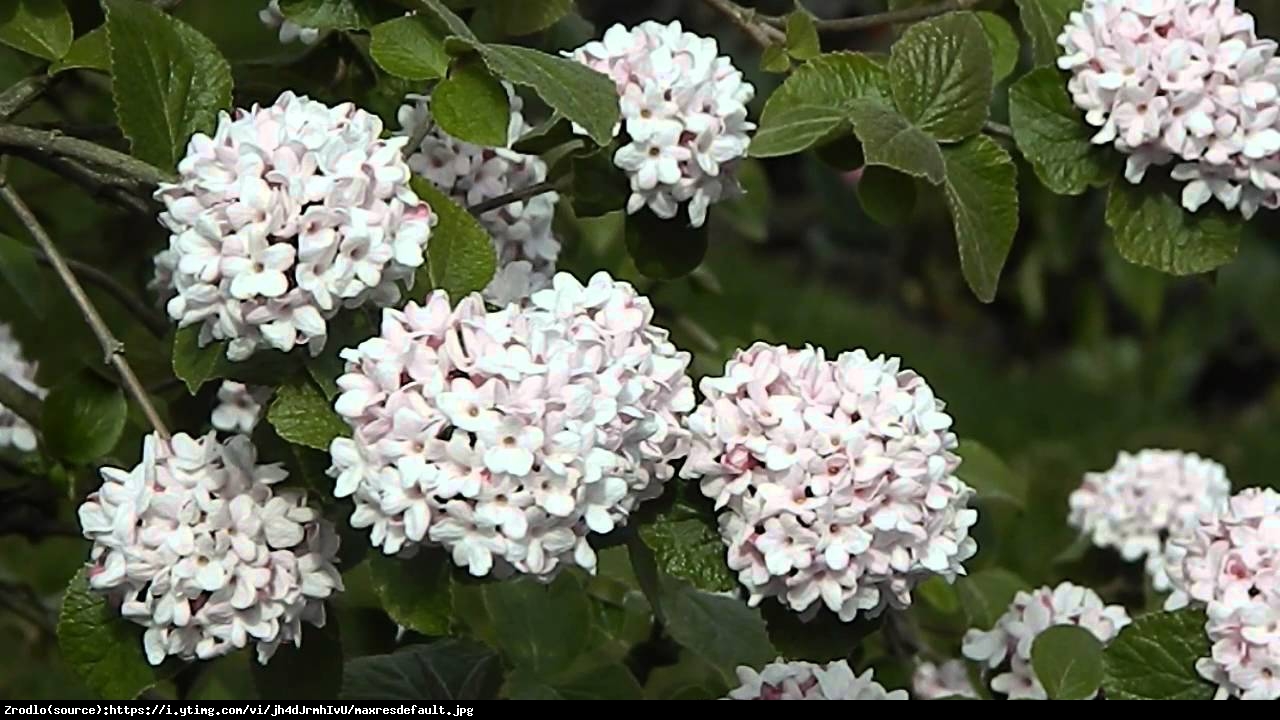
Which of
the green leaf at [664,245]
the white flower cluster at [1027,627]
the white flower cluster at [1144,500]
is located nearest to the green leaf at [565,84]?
the green leaf at [664,245]

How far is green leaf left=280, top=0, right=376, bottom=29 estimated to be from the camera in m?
0.92

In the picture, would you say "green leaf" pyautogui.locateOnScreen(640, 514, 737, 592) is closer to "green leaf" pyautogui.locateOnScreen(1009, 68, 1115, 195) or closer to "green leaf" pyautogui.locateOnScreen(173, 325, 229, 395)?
"green leaf" pyautogui.locateOnScreen(173, 325, 229, 395)

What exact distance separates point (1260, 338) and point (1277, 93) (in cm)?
330

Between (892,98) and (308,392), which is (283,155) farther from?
(892,98)

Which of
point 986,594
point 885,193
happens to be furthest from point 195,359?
point 986,594

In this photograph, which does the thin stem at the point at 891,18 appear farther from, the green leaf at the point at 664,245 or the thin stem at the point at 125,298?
the thin stem at the point at 125,298

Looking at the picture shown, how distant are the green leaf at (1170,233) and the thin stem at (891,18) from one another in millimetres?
158

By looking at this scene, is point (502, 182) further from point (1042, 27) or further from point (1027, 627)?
point (1027, 627)

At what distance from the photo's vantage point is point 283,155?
2.57ft

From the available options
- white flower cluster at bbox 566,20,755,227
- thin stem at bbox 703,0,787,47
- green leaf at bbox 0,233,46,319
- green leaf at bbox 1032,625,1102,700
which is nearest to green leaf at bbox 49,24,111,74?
green leaf at bbox 0,233,46,319

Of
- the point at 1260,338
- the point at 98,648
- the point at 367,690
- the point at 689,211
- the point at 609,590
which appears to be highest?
the point at 689,211

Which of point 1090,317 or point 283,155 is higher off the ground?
point 283,155

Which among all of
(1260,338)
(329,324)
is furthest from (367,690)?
(1260,338)

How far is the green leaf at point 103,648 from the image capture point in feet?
2.87
